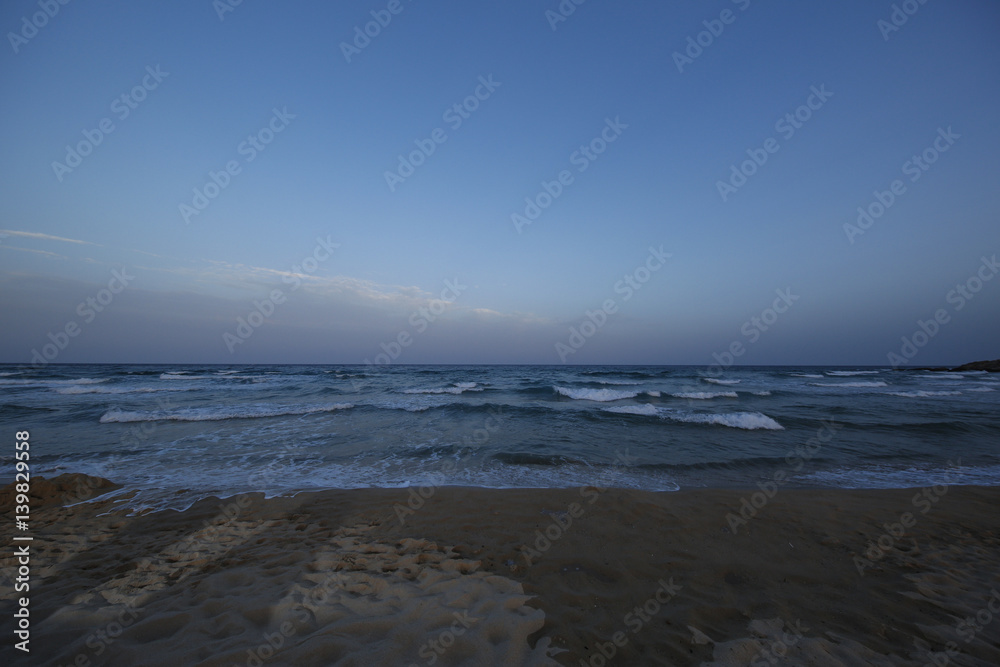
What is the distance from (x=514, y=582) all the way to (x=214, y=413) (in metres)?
16.3

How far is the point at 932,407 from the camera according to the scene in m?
17.5

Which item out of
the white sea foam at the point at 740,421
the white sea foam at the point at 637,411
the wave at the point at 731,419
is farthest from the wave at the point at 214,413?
the white sea foam at the point at 740,421

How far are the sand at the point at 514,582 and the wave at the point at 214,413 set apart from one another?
8840mm

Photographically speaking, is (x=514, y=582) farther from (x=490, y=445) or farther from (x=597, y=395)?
(x=597, y=395)

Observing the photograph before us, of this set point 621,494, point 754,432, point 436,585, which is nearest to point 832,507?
point 621,494

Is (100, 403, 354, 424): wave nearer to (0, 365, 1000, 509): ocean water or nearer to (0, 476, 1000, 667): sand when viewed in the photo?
(0, 365, 1000, 509): ocean water

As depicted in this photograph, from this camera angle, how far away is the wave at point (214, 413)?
45.1 ft

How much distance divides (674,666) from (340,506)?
505 centimetres

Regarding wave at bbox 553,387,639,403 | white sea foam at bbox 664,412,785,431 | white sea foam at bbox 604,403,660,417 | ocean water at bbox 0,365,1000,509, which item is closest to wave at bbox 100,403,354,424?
ocean water at bbox 0,365,1000,509

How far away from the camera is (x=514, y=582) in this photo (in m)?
3.84

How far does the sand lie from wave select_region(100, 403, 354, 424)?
29.0 ft

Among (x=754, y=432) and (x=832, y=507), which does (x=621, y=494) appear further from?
(x=754, y=432)

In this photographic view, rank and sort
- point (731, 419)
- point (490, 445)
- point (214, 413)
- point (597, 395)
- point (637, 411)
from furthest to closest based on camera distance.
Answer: point (597, 395), point (637, 411), point (214, 413), point (731, 419), point (490, 445)

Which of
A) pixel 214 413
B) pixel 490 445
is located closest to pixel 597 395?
pixel 490 445
